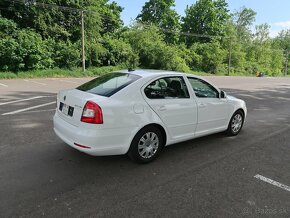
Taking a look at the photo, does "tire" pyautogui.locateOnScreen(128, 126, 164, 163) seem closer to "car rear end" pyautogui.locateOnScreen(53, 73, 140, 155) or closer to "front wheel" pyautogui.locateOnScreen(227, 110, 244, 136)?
"car rear end" pyautogui.locateOnScreen(53, 73, 140, 155)

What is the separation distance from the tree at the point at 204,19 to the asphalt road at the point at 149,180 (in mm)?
51756

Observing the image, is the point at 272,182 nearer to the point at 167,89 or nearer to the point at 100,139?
the point at 167,89

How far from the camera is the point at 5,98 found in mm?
9586

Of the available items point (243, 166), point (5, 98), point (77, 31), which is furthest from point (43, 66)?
point (243, 166)

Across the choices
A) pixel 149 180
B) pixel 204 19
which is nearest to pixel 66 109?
pixel 149 180

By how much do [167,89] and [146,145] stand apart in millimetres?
1048

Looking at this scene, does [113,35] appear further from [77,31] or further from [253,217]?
[253,217]

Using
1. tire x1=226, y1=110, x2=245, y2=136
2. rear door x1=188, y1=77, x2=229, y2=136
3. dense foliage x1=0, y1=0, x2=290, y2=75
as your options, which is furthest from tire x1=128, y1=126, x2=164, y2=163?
dense foliage x1=0, y1=0, x2=290, y2=75

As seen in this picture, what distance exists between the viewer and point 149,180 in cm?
359

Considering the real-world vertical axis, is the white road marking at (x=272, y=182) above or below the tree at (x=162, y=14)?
below

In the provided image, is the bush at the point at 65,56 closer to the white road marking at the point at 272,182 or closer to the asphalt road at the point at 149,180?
the asphalt road at the point at 149,180

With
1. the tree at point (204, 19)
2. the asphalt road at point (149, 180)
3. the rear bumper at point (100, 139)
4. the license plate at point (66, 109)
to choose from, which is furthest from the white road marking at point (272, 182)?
the tree at point (204, 19)

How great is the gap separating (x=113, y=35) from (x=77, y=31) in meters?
6.38

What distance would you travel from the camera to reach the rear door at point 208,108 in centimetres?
473
